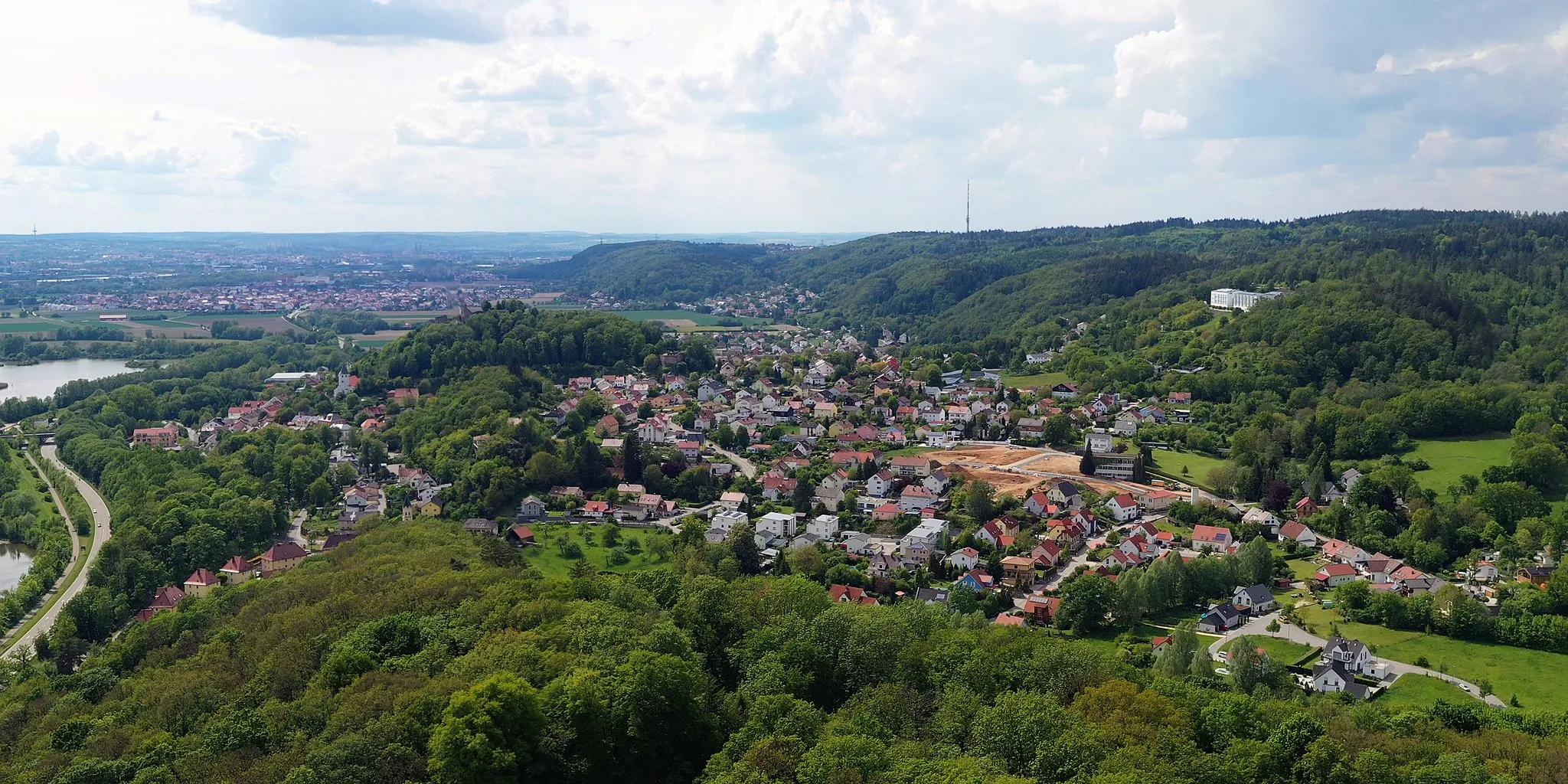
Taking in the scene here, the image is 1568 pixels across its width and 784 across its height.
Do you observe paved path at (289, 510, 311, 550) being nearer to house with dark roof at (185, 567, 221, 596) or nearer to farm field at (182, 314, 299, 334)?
house with dark roof at (185, 567, 221, 596)

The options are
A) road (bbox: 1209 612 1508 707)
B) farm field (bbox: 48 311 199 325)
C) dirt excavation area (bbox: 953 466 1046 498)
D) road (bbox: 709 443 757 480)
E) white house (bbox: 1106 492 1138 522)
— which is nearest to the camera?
road (bbox: 1209 612 1508 707)

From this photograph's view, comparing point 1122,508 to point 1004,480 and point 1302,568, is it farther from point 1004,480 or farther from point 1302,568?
point 1302,568

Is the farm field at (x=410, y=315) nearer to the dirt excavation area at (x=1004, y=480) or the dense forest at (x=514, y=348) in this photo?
the dense forest at (x=514, y=348)

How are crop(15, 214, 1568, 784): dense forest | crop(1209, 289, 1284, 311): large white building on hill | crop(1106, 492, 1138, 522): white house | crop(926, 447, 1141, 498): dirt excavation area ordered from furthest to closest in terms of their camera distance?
1. crop(1209, 289, 1284, 311): large white building on hill
2. crop(926, 447, 1141, 498): dirt excavation area
3. crop(1106, 492, 1138, 522): white house
4. crop(15, 214, 1568, 784): dense forest

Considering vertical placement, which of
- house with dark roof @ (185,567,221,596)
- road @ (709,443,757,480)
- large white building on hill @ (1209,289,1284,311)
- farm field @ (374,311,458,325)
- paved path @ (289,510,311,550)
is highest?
large white building on hill @ (1209,289,1284,311)

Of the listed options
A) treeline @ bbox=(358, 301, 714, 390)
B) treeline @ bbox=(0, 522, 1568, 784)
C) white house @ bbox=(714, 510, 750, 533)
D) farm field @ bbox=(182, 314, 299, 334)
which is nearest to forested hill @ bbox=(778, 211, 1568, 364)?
treeline @ bbox=(358, 301, 714, 390)

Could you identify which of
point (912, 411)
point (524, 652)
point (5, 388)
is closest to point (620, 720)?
point (524, 652)

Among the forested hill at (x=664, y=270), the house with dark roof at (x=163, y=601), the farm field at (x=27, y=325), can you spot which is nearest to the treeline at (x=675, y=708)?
the house with dark roof at (x=163, y=601)

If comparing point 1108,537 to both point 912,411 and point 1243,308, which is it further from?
point 1243,308
